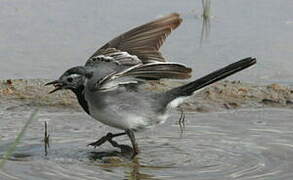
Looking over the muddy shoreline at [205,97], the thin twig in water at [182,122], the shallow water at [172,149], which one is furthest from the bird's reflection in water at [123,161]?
the muddy shoreline at [205,97]

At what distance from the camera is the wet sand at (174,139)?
621 centimetres

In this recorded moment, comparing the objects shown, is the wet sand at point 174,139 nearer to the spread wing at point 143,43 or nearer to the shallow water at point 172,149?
the shallow water at point 172,149

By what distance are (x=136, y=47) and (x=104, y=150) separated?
0.86 meters

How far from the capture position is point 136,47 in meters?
7.03

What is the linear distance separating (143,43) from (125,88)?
63cm

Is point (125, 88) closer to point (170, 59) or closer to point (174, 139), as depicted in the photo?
point (174, 139)

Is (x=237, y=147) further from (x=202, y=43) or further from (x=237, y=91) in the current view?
(x=202, y=43)

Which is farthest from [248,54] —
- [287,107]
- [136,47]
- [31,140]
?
[31,140]

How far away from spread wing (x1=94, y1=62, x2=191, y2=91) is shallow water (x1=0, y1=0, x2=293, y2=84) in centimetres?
241

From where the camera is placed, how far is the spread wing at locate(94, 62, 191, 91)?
586 centimetres

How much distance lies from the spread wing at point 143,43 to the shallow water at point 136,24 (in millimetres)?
1590

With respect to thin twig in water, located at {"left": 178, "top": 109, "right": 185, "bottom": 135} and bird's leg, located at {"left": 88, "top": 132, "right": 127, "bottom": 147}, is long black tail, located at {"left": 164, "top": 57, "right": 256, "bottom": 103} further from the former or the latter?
thin twig in water, located at {"left": 178, "top": 109, "right": 185, "bottom": 135}

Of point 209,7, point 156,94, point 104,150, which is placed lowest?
point 104,150

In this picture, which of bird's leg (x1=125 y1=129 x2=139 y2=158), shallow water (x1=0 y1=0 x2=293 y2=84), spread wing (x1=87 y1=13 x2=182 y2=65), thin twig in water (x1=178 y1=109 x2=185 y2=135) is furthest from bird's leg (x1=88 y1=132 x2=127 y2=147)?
shallow water (x1=0 y1=0 x2=293 y2=84)
